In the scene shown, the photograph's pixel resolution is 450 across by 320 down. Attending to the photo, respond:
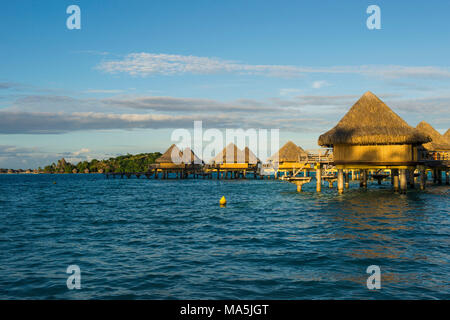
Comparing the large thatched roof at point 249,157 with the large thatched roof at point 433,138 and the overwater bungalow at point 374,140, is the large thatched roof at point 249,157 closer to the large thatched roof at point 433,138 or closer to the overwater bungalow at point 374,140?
the large thatched roof at point 433,138

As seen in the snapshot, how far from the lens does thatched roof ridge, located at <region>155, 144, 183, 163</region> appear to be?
8392 centimetres

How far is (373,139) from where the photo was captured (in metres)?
32.7

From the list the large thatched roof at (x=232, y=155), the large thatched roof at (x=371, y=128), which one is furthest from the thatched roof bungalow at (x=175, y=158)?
the large thatched roof at (x=371, y=128)

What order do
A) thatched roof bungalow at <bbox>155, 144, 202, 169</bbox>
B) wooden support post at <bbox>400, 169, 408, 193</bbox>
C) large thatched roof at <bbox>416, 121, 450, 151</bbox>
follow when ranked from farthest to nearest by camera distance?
thatched roof bungalow at <bbox>155, 144, 202, 169</bbox>
large thatched roof at <bbox>416, 121, 450, 151</bbox>
wooden support post at <bbox>400, 169, 408, 193</bbox>

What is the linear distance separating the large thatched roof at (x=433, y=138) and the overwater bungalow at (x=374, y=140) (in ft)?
60.6

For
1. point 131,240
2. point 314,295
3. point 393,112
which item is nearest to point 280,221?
point 131,240

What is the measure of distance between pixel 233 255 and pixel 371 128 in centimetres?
2385

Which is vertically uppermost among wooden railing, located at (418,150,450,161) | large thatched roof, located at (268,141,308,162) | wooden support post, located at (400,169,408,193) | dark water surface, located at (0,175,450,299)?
large thatched roof, located at (268,141,308,162)

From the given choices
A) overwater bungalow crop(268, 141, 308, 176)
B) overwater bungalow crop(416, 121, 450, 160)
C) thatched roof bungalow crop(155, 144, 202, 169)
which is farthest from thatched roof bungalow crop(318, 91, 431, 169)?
thatched roof bungalow crop(155, 144, 202, 169)

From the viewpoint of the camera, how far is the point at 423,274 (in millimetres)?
10961

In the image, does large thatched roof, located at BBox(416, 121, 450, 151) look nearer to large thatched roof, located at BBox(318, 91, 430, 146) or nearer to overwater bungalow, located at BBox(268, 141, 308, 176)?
large thatched roof, located at BBox(318, 91, 430, 146)

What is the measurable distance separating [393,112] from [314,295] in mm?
29000

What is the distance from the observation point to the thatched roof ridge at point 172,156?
83919mm
